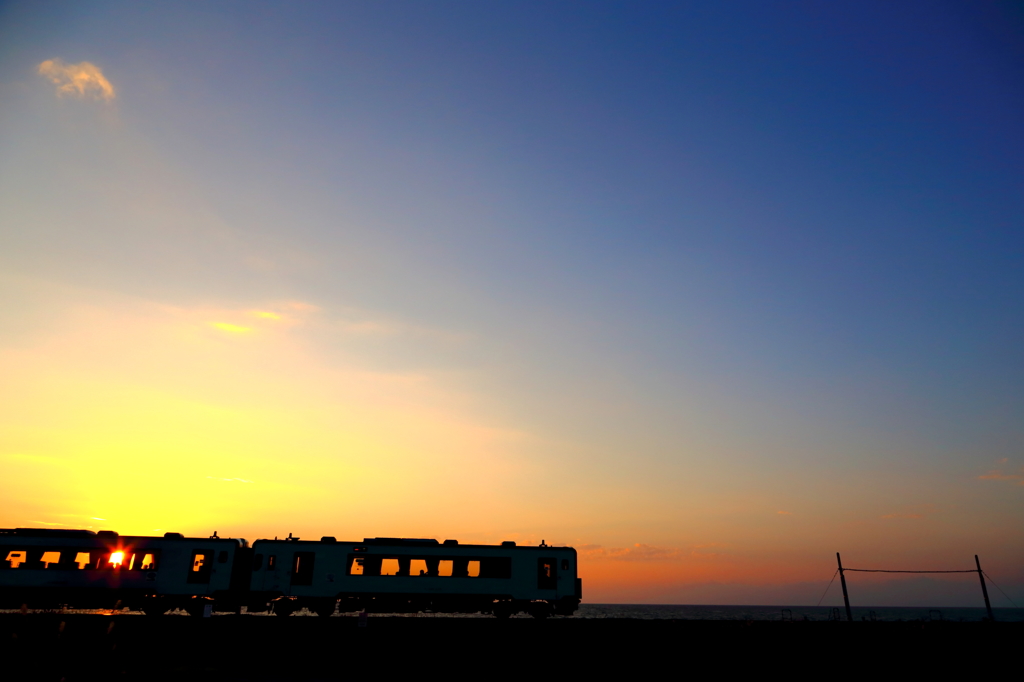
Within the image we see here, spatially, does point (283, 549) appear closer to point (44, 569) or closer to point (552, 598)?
point (44, 569)

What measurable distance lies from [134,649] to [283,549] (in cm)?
1482

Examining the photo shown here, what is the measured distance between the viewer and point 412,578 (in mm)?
36344

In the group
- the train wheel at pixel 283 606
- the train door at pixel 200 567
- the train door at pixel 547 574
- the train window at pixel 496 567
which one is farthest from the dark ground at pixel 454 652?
the train door at pixel 547 574

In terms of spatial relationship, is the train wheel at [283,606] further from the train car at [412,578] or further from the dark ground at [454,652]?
the dark ground at [454,652]

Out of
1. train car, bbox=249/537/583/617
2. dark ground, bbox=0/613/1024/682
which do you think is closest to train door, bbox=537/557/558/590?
train car, bbox=249/537/583/617

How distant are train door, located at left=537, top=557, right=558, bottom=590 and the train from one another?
6 centimetres

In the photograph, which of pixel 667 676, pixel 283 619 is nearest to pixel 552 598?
pixel 283 619

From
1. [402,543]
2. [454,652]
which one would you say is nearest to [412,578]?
[402,543]

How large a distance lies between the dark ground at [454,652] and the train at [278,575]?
16.3 feet

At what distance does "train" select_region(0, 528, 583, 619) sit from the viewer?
34531 mm

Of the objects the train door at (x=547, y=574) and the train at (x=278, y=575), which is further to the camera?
the train door at (x=547, y=574)

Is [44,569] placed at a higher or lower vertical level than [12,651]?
higher

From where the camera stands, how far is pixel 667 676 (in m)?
19.2

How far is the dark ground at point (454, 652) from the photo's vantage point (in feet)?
61.9
